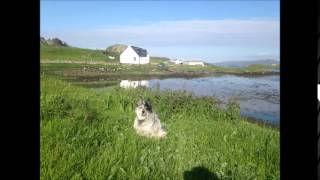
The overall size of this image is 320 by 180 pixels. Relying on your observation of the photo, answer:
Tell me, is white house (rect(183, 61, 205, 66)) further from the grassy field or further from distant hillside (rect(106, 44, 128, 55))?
distant hillside (rect(106, 44, 128, 55))

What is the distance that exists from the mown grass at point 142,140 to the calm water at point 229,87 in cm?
4

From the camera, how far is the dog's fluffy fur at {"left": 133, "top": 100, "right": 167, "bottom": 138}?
6.20 feet

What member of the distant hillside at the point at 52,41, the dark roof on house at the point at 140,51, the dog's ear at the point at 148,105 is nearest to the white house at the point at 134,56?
the dark roof on house at the point at 140,51

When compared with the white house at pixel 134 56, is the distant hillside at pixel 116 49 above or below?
above

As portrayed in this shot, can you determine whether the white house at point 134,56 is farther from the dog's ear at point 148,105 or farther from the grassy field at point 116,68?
the dog's ear at point 148,105

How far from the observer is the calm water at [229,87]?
1860 mm

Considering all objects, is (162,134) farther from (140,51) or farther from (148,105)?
(140,51)

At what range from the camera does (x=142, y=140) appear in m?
1.92

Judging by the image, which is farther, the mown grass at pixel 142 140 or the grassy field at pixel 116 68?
the grassy field at pixel 116 68

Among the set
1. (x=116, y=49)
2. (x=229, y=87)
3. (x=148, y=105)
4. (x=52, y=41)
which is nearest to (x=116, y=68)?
(x=116, y=49)

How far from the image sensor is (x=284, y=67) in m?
1.18

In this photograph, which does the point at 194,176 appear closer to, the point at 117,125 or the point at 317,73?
the point at 117,125

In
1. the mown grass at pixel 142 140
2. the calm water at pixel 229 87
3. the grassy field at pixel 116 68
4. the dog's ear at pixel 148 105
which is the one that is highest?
the grassy field at pixel 116 68

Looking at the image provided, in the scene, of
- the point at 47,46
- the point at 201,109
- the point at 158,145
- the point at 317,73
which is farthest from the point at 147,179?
the point at 317,73
